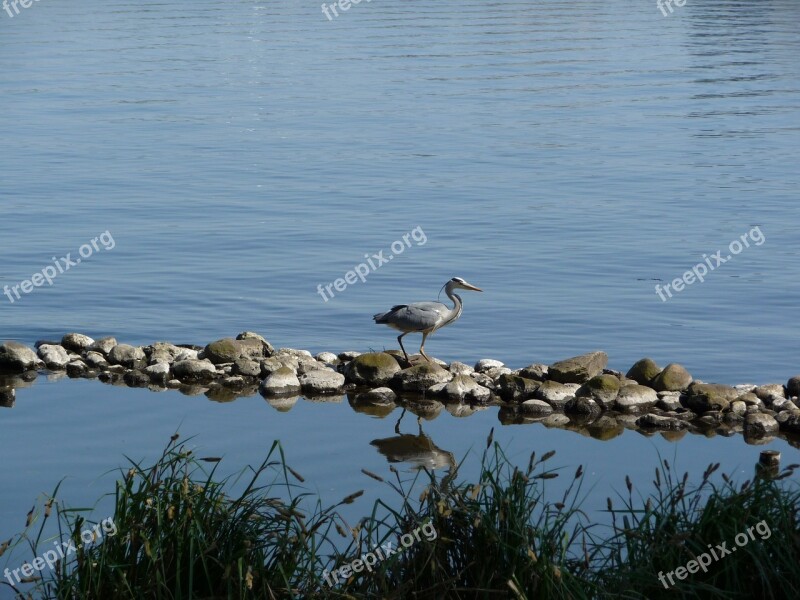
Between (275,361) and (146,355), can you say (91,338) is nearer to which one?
(146,355)

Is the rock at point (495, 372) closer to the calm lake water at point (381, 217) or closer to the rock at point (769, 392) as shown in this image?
the calm lake water at point (381, 217)

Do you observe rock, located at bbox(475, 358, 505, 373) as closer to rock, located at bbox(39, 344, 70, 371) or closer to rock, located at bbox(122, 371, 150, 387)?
rock, located at bbox(122, 371, 150, 387)

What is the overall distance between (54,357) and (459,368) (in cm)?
521

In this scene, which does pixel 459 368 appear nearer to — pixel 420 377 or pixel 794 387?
pixel 420 377

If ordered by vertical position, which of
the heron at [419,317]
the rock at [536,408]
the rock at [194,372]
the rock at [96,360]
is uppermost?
the heron at [419,317]

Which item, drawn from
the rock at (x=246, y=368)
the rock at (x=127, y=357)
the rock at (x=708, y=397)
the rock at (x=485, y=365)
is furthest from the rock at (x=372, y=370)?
the rock at (x=708, y=397)

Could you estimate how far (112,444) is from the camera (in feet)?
44.9

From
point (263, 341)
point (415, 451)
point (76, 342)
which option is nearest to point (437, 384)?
point (415, 451)

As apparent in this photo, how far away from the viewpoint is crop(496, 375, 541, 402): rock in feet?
50.5

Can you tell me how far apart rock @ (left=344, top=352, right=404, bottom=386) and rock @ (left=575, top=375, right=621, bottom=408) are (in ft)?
7.69

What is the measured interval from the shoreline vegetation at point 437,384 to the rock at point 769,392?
0.01m

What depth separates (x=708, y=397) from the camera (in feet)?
48.2

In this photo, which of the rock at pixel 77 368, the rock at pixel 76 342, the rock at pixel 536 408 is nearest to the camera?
the rock at pixel 536 408

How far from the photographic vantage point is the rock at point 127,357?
16.7 metres
